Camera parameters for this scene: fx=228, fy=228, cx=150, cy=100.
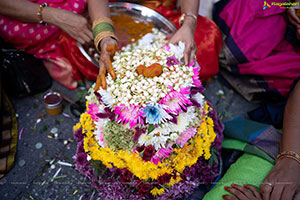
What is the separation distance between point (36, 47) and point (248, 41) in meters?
1.83

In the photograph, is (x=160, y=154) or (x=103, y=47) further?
(x=103, y=47)

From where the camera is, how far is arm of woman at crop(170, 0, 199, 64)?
1439 millimetres

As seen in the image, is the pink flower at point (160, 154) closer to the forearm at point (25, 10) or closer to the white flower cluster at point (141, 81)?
the white flower cluster at point (141, 81)

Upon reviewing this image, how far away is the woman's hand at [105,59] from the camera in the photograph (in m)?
1.15

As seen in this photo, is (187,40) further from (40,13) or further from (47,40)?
(47,40)

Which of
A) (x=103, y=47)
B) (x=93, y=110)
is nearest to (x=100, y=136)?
(x=93, y=110)

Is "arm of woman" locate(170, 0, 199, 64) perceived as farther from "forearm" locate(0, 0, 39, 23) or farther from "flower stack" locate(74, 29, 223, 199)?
"forearm" locate(0, 0, 39, 23)

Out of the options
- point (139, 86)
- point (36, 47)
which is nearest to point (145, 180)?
point (139, 86)

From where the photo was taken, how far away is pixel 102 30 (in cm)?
137

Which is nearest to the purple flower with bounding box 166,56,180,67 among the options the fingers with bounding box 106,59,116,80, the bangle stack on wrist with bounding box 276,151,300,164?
the fingers with bounding box 106,59,116,80

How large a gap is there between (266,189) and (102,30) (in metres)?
1.31

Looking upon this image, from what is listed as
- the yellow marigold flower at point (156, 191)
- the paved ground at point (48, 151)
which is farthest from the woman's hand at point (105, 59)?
the paved ground at point (48, 151)

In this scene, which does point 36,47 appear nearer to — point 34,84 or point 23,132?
point 34,84

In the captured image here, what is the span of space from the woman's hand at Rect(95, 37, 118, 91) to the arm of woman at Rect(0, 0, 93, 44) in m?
0.43
